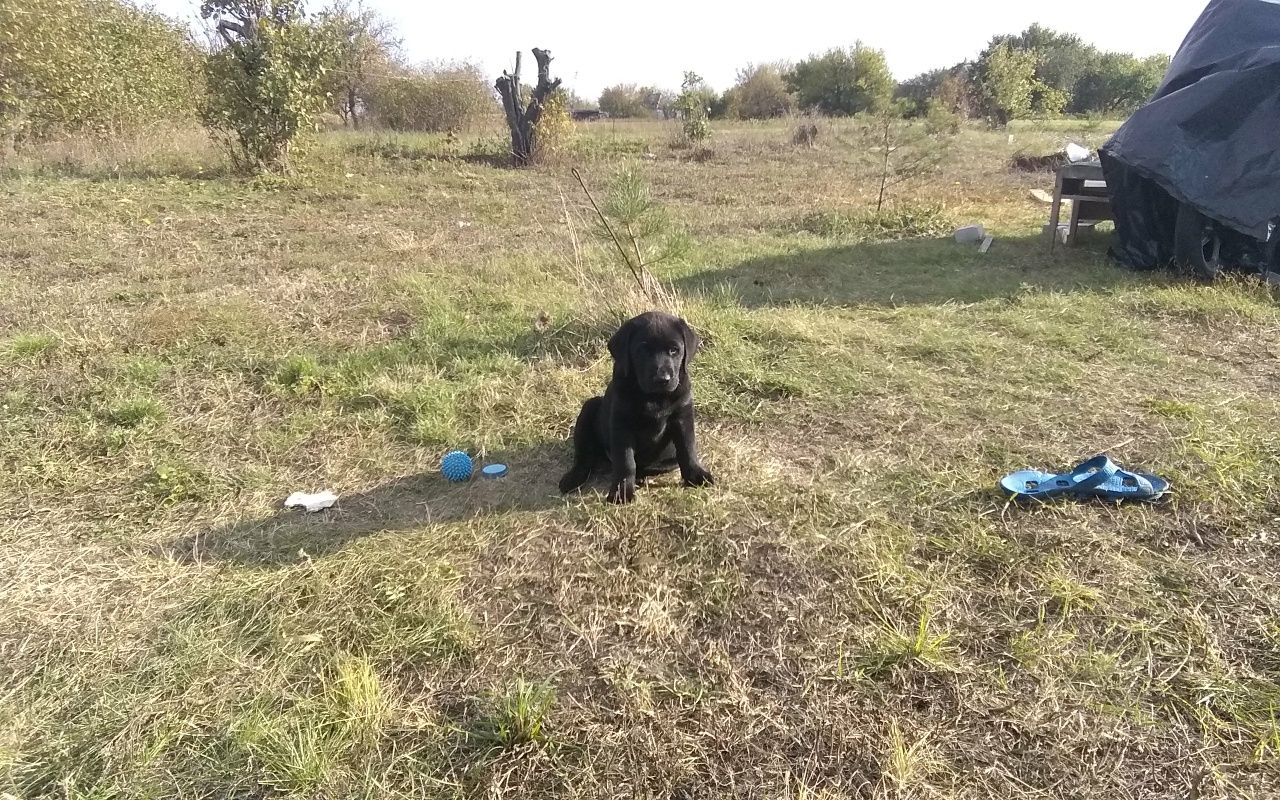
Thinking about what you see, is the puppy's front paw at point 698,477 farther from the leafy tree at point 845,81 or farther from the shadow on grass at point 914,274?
the leafy tree at point 845,81

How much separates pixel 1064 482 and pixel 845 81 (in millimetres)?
35191

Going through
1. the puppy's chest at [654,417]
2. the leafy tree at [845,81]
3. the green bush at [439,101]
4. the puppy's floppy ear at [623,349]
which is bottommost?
the puppy's chest at [654,417]

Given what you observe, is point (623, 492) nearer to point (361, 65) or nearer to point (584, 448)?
point (584, 448)

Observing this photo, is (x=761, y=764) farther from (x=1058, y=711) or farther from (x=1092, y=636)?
(x=1092, y=636)

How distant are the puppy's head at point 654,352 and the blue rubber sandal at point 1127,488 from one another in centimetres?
186

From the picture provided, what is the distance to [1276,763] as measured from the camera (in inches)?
76.5

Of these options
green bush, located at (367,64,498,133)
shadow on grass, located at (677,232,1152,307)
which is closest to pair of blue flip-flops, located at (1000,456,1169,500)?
shadow on grass, located at (677,232,1152,307)

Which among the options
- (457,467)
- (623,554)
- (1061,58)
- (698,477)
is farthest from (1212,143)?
(1061,58)

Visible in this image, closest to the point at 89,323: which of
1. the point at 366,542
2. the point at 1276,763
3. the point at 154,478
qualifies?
the point at 154,478

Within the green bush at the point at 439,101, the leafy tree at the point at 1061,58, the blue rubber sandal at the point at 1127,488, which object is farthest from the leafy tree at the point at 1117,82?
the blue rubber sandal at the point at 1127,488

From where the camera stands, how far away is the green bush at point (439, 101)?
23703mm

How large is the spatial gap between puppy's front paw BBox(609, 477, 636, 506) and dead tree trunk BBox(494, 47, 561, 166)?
46.8 feet

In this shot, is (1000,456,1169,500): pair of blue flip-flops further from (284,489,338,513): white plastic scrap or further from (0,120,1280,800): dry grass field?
(284,489,338,513): white plastic scrap

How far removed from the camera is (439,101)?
2381 cm
